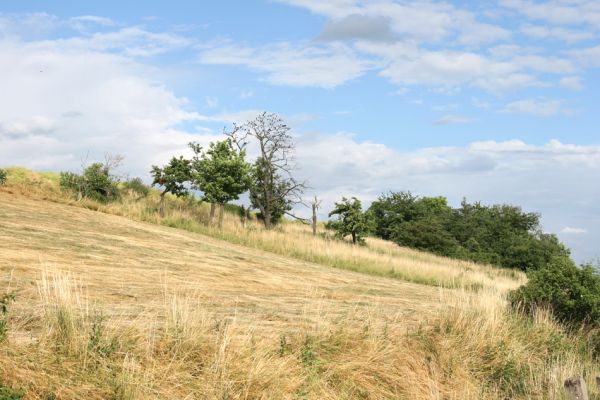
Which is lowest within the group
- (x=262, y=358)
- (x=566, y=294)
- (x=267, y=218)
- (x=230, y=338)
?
(x=262, y=358)

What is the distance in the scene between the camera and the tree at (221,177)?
99.7 ft

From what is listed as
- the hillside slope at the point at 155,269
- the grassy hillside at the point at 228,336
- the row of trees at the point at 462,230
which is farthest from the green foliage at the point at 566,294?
the row of trees at the point at 462,230

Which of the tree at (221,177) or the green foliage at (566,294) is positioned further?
the tree at (221,177)

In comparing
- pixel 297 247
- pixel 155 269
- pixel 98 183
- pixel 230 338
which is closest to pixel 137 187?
pixel 98 183

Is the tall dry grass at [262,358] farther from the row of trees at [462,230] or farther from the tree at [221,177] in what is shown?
the row of trees at [462,230]

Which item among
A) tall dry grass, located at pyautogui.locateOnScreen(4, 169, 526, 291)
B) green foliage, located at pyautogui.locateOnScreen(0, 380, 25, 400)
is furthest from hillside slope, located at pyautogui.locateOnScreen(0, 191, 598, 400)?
tall dry grass, located at pyautogui.locateOnScreen(4, 169, 526, 291)

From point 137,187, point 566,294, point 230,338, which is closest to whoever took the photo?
point 230,338

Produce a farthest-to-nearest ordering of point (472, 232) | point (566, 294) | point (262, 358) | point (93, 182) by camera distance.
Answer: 1. point (472, 232)
2. point (93, 182)
3. point (566, 294)
4. point (262, 358)

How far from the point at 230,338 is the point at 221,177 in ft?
78.9

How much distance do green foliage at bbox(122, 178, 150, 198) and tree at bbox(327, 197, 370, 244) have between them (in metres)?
12.7

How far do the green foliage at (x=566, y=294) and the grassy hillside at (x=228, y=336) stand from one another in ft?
1.95

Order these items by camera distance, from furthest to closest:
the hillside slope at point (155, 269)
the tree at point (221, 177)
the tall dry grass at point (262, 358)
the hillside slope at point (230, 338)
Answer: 1. the tree at point (221, 177)
2. the hillside slope at point (155, 269)
3. the hillside slope at point (230, 338)
4. the tall dry grass at point (262, 358)

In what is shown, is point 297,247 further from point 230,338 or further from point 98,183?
point 230,338

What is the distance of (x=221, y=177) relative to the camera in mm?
30484
